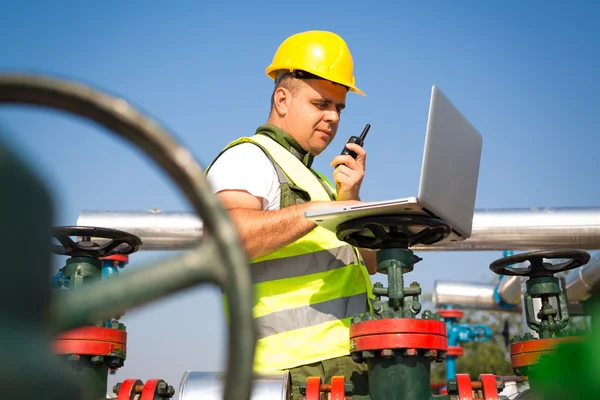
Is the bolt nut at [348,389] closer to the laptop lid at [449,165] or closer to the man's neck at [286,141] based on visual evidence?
the laptop lid at [449,165]

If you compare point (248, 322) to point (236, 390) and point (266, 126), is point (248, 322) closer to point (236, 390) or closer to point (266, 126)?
point (236, 390)

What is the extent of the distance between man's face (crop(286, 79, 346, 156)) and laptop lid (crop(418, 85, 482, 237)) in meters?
0.53

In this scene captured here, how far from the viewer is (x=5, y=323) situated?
68cm

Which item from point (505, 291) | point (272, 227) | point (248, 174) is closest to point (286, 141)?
point (248, 174)

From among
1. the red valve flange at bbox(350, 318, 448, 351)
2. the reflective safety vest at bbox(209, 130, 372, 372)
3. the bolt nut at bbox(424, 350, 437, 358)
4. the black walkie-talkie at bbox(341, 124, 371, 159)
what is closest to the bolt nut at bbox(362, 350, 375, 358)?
the red valve flange at bbox(350, 318, 448, 351)

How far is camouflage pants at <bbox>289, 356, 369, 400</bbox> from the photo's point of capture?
7.08 feet

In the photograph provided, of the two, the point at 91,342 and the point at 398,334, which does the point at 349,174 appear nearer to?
the point at 398,334

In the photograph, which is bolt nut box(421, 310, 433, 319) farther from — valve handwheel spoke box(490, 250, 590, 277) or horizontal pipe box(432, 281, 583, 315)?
horizontal pipe box(432, 281, 583, 315)

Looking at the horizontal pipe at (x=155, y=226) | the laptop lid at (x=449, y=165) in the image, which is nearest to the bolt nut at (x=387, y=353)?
the laptop lid at (x=449, y=165)

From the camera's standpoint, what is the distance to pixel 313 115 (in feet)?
8.44

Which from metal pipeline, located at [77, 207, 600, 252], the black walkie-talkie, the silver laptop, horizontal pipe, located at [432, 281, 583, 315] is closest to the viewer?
the silver laptop

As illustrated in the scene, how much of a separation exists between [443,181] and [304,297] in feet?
1.78

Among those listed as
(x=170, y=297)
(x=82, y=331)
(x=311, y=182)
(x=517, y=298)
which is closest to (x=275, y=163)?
(x=311, y=182)

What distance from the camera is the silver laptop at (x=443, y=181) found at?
6.07 ft
